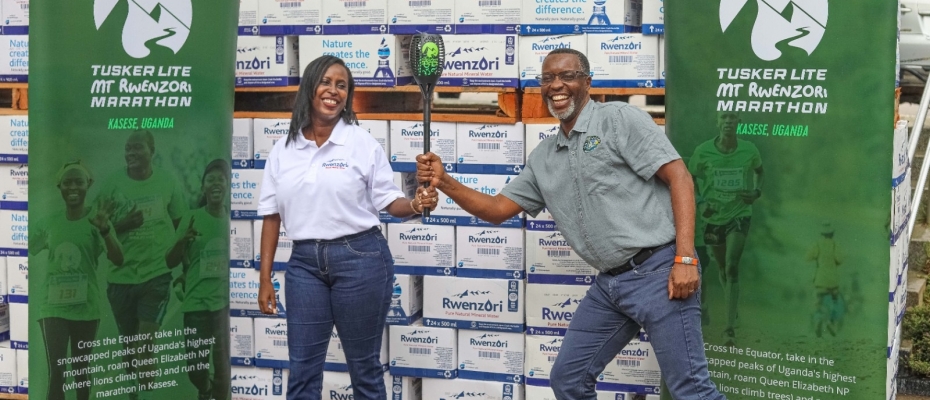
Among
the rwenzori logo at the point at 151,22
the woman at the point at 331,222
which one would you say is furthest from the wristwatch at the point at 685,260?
the rwenzori logo at the point at 151,22

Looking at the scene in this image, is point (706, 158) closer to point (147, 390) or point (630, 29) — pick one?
point (630, 29)

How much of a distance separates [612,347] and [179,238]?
2.29 m

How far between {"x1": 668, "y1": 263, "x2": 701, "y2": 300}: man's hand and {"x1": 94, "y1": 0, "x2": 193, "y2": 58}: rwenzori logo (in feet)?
8.83

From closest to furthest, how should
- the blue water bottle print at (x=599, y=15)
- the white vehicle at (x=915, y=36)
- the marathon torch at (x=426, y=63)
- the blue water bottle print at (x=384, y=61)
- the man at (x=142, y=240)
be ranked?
the marathon torch at (x=426, y=63) < the man at (x=142, y=240) < the blue water bottle print at (x=599, y=15) < the blue water bottle print at (x=384, y=61) < the white vehicle at (x=915, y=36)

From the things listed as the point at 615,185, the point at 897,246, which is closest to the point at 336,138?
the point at 615,185

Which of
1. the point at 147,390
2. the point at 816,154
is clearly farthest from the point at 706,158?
the point at 147,390

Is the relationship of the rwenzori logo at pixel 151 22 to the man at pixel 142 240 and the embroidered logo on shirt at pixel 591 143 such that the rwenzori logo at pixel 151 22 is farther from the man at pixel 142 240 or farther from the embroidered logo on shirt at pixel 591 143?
the embroidered logo on shirt at pixel 591 143

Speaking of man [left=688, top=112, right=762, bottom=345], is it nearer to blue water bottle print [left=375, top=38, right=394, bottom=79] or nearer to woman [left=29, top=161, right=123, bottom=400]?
blue water bottle print [left=375, top=38, right=394, bottom=79]

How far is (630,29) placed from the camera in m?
5.73

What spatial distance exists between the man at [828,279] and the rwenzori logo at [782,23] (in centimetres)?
85

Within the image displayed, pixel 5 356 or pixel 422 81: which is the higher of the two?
pixel 422 81

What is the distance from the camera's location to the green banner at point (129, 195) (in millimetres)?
5027

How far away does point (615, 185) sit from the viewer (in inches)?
179

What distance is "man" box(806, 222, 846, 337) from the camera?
494 cm
